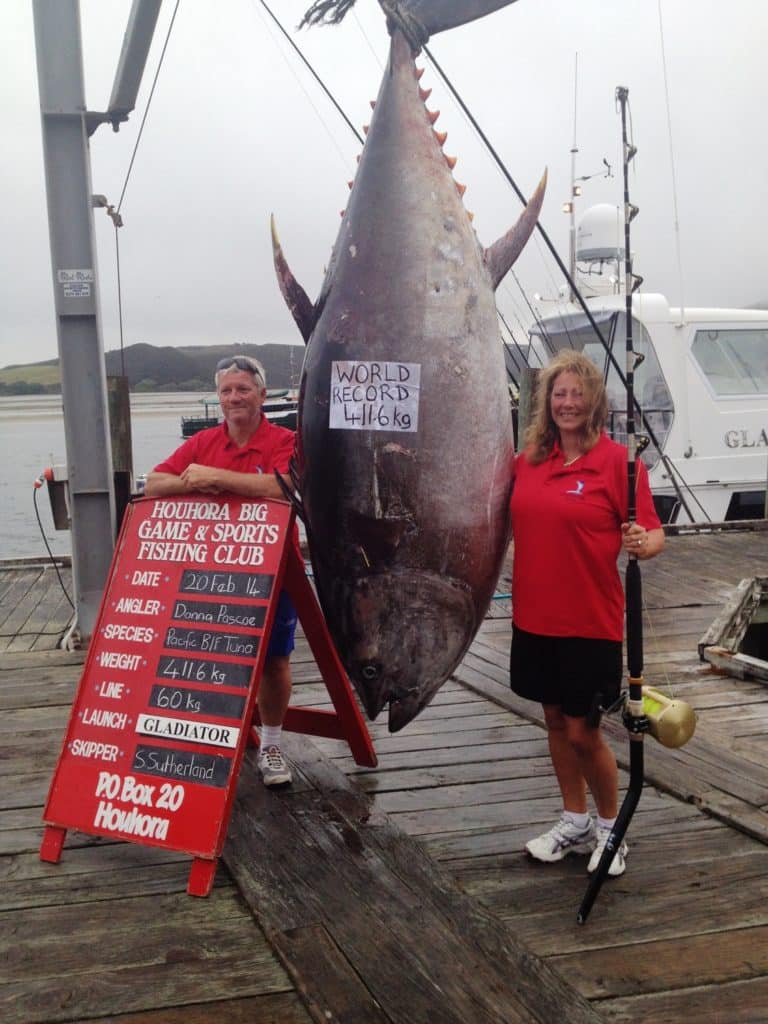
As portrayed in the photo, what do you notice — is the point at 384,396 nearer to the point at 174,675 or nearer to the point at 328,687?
the point at 174,675

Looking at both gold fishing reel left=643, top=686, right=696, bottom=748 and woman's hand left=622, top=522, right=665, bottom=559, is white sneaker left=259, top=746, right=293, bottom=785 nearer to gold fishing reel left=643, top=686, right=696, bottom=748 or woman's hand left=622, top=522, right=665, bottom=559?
gold fishing reel left=643, top=686, right=696, bottom=748

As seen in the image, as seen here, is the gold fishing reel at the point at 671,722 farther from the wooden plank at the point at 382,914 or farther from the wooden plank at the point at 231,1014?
the wooden plank at the point at 231,1014

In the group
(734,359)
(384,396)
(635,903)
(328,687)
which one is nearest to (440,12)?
(384,396)

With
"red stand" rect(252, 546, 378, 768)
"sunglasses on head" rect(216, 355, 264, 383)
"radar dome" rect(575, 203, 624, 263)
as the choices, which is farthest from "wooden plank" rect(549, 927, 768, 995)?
"radar dome" rect(575, 203, 624, 263)

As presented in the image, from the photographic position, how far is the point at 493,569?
7.02 feet

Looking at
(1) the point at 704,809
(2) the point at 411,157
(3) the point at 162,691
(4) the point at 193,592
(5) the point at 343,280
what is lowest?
(1) the point at 704,809

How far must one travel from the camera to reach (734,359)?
396 inches

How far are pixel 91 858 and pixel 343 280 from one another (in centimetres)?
168

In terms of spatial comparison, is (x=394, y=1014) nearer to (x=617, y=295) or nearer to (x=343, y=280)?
(x=343, y=280)

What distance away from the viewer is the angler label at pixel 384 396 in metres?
2.02

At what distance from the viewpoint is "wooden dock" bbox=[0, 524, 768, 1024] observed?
6.01 feet

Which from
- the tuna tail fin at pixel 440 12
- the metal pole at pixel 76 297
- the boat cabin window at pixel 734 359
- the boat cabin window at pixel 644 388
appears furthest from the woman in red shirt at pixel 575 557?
the boat cabin window at pixel 734 359

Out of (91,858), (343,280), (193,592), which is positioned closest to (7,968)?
(91,858)

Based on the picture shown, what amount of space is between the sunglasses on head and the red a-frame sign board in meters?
0.41
